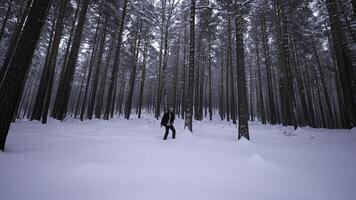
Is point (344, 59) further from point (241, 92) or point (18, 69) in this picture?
point (18, 69)

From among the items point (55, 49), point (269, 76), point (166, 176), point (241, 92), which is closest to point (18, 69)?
point (166, 176)

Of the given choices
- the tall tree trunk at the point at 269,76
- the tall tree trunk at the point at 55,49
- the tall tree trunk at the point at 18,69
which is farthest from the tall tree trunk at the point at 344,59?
the tall tree trunk at the point at 55,49

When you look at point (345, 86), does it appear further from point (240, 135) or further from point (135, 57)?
point (135, 57)

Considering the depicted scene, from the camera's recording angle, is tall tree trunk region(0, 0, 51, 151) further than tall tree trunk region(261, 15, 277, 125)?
No

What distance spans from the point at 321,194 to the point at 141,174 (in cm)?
311

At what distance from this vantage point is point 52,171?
3.07 metres

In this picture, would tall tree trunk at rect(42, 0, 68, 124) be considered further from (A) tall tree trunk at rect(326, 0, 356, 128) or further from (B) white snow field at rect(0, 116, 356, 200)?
(A) tall tree trunk at rect(326, 0, 356, 128)

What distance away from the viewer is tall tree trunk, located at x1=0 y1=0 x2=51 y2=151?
154 inches

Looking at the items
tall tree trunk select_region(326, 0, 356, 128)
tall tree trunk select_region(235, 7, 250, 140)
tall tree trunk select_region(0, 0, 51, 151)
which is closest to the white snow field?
tall tree trunk select_region(0, 0, 51, 151)

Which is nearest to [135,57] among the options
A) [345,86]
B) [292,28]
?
[292,28]

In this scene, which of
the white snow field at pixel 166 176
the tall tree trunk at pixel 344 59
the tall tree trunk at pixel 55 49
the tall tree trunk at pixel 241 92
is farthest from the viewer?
the tall tree trunk at pixel 55 49

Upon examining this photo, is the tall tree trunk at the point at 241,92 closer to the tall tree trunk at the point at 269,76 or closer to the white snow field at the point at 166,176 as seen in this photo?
the white snow field at the point at 166,176

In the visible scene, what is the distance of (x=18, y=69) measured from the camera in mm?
4098

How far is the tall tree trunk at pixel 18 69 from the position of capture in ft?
12.8
